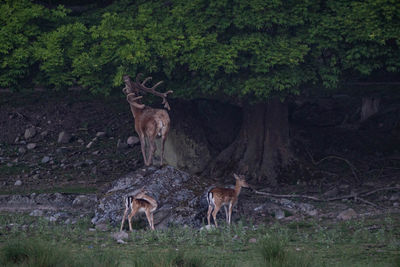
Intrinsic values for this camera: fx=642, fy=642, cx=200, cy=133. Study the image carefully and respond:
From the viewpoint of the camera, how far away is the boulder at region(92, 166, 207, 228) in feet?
41.7

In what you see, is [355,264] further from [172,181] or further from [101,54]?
[101,54]

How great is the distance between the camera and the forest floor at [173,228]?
9078 millimetres

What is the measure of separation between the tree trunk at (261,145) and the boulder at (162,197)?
4.11 m

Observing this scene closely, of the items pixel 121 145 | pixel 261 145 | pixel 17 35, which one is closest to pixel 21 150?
pixel 121 145

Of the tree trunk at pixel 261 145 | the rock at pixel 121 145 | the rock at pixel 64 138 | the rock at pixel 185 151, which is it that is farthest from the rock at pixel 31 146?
the tree trunk at pixel 261 145

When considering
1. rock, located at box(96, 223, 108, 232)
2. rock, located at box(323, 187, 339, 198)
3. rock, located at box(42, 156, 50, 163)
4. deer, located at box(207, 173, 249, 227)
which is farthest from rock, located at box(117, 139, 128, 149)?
deer, located at box(207, 173, 249, 227)

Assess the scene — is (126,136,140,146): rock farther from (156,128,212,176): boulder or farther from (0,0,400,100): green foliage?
(0,0,400,100): green foliage

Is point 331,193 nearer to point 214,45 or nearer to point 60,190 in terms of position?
point 214,45

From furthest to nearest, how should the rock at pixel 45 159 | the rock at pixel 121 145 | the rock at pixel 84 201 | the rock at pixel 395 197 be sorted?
the rock at pixel 121 145, the rock at pixel 45 159, the rock at pixel 84 201, the rock at pixel 395 197

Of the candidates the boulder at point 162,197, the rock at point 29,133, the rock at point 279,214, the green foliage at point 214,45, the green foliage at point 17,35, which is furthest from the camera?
the rock at point 29,133

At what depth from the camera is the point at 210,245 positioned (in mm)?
10516

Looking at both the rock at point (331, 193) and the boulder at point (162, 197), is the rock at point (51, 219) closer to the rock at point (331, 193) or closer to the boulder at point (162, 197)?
the boulder at point (162, 197)

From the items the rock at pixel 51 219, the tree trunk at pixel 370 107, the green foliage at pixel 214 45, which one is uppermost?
the green foliage at pixel 214 45

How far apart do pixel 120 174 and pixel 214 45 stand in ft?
18.5
